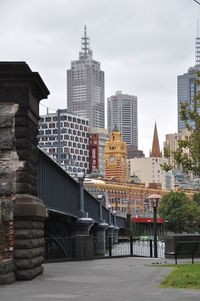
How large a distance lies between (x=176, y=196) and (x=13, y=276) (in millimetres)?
161244

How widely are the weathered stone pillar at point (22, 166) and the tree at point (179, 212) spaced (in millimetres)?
155602

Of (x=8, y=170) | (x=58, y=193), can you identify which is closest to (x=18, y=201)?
(x=8, y=170)

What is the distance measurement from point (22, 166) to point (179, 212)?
519 feet

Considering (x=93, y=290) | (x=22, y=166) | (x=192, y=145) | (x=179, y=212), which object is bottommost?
(x=93, y=290)

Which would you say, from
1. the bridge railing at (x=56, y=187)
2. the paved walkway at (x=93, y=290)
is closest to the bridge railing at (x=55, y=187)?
the bridge railing at (x=56, y=187)

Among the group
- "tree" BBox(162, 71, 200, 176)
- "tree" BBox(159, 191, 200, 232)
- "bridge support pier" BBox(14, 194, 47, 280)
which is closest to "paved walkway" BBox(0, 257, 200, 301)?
"bridge support pier" BBox(14, 194, 47, 280)

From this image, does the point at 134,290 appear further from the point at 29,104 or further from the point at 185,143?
the point at 185,143

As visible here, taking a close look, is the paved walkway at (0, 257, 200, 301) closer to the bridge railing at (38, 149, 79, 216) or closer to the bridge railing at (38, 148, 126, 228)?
the bridge railing at (38, 148, 126, 228)

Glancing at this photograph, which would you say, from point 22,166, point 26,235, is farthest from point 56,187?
point 26,235

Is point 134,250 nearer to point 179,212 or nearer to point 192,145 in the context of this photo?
point 192,145

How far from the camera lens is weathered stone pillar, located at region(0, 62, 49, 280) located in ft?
55.9

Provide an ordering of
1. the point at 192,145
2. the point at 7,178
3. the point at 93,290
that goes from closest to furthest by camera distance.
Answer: the point at 93,290, the point at 7,178, the point at 192,145

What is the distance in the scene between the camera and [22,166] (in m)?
17.4

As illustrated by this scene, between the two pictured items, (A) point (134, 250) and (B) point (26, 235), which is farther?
(A) point (134, 250)
